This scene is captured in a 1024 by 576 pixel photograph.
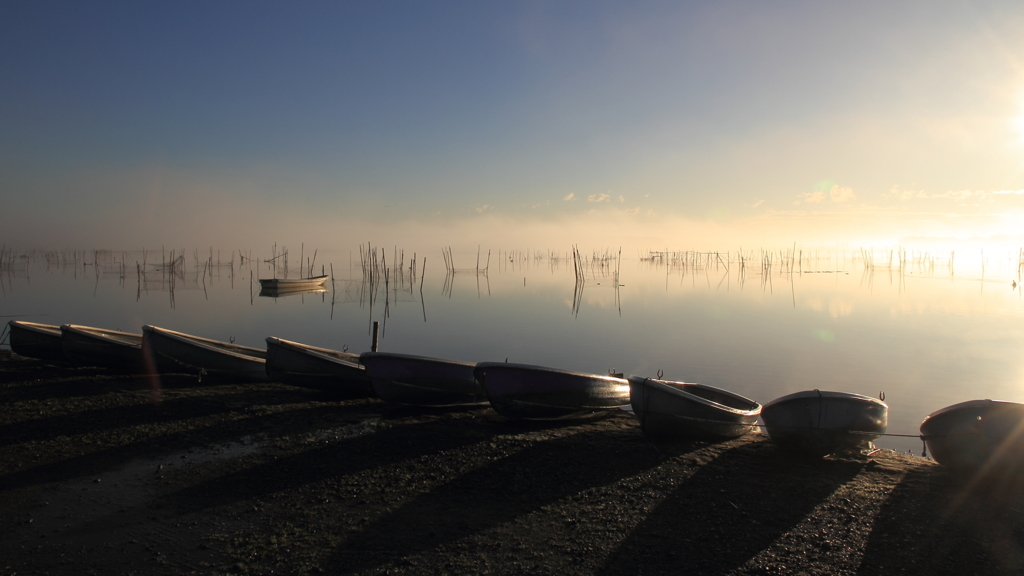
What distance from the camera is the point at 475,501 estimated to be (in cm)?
463

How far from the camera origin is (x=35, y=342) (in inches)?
394

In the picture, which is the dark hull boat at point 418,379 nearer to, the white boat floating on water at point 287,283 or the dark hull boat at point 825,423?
the dark hull boat at point 825,423

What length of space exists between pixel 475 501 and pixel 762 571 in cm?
213

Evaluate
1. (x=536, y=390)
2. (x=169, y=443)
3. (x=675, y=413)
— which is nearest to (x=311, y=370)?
(x=169, y=443)

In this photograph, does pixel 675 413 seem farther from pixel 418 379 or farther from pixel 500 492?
pixel 418 379

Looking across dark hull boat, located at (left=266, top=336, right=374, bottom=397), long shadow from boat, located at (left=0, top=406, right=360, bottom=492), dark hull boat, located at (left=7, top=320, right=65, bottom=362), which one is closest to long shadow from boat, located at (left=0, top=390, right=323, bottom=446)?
dark hull boat, located at (left=266, top=336, right=374, bottom=397)

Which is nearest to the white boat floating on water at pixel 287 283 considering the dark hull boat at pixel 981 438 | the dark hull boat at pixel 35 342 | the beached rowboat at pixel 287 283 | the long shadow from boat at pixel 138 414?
the beached rowboat at pixel 287 283

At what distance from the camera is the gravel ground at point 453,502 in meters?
3.70

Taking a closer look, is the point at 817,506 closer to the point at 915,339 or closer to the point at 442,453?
the point at 442,453

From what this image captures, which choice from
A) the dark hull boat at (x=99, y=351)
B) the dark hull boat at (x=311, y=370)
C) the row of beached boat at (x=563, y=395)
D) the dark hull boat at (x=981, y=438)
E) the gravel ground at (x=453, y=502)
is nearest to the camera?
the gravel ground at (x=453, y=502)

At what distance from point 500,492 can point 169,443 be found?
357 cm

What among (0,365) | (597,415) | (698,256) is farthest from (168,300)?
(698,256)

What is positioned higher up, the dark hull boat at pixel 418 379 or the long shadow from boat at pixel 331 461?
the dark hull boat at pixel 418 379

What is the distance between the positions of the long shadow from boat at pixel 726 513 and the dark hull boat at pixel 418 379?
3.42 metres
